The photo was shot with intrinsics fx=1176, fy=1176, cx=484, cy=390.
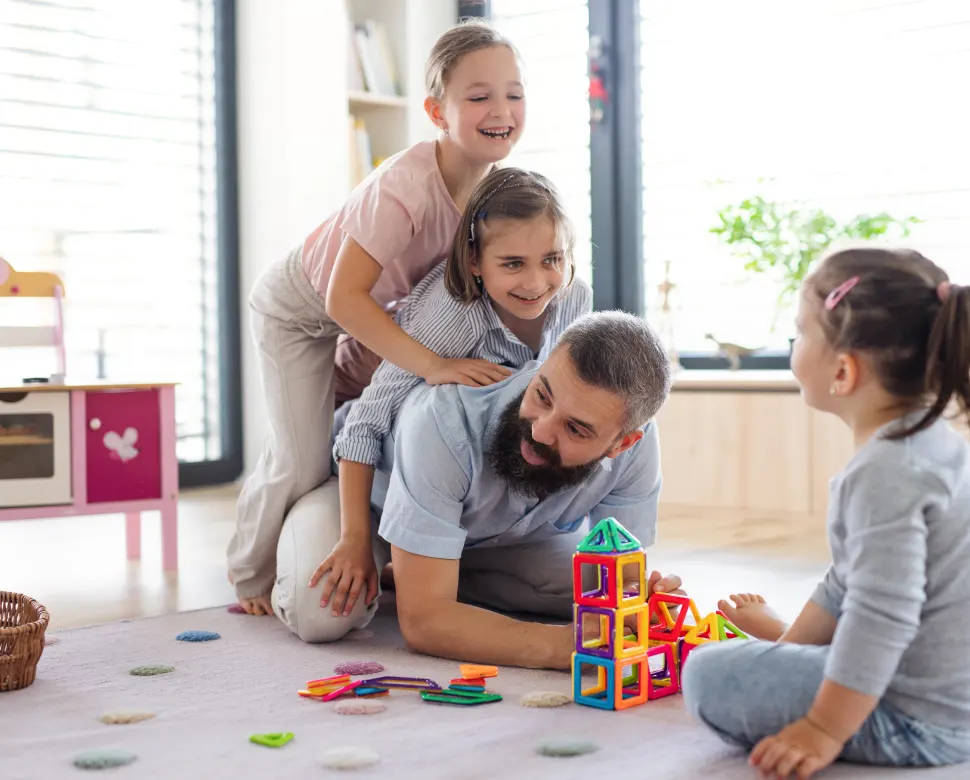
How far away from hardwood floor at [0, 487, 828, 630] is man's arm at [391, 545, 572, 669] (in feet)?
1.80

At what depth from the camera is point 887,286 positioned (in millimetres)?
1213

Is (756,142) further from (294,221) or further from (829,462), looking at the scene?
(294,221)

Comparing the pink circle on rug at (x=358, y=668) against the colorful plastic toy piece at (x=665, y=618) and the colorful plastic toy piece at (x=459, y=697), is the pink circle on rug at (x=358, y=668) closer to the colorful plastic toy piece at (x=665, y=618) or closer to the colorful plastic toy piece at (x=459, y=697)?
the colorful plastic toy piece at (x=459, y=697)

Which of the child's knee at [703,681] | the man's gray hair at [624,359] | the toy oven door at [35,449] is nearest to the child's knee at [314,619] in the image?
the man's gray hair at [624,359]

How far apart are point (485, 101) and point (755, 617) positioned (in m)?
1.05

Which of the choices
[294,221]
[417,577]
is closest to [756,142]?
[294,221]

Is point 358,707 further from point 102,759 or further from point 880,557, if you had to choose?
point 880,557

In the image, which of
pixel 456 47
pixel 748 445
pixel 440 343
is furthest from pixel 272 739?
pixel 748 445

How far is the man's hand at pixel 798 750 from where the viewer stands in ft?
3.88

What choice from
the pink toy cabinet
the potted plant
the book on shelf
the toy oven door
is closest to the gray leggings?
the pink toy cabinet

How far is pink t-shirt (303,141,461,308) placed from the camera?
6.68ft

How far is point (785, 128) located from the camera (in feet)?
12.8

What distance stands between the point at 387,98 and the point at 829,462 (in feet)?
6.43

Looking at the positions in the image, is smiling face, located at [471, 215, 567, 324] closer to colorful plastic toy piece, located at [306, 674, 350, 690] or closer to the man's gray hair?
the man's gray hair
